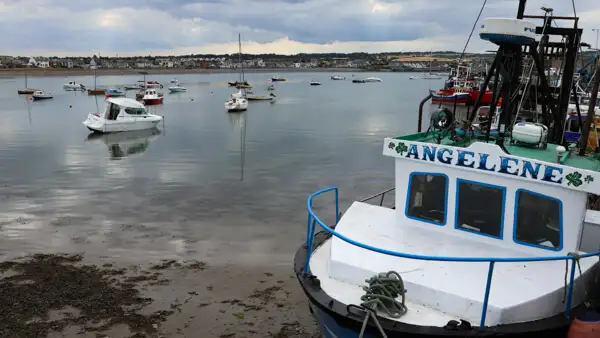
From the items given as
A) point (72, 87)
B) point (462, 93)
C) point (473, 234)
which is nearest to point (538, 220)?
point (473, 234)

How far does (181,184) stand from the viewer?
25.2m

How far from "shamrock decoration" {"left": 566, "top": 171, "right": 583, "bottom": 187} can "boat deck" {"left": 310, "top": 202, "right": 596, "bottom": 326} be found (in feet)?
4.08

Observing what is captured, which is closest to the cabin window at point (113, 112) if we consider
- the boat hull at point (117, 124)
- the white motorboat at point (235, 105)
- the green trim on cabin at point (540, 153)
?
the boat hull at point (117, 124)

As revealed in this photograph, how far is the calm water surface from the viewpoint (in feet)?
54.4

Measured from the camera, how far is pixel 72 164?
103ft

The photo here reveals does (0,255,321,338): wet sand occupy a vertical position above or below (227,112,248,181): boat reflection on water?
below

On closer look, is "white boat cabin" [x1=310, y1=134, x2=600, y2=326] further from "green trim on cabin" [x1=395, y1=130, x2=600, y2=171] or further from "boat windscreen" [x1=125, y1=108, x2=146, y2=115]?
"boat windscreen" [x1=125, y1=108, x2=146, y2=115]

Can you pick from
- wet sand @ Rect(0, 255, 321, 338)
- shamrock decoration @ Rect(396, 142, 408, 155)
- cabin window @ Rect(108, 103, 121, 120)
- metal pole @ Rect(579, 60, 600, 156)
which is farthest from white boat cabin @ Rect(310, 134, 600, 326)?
cabin window @ Rect(108, 103, 121, 120)

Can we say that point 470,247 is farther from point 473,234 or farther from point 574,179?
point 574,179

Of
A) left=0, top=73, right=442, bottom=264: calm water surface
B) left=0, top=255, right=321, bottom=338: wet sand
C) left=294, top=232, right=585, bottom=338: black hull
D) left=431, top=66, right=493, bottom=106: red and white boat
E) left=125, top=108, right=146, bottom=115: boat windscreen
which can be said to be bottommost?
left=0, top=255, right=321, bottom=338: wet sand

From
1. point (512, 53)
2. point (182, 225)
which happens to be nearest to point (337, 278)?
point (512, 53)

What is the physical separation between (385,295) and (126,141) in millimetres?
39257

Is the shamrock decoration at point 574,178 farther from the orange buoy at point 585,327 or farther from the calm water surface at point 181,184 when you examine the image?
the calm water surface at point 181,184

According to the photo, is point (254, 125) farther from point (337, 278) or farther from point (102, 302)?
point (337, 278)
